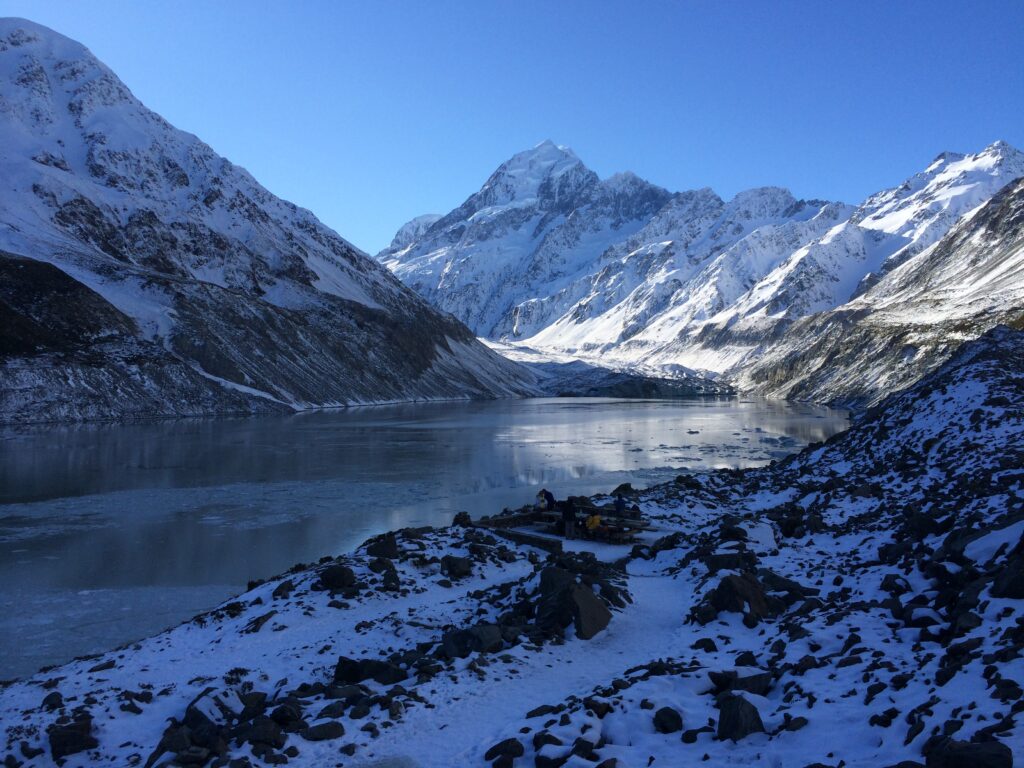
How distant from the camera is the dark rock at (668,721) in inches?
393

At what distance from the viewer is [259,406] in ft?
352

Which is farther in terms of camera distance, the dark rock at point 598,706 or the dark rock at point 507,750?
the dark rock at point 598,706

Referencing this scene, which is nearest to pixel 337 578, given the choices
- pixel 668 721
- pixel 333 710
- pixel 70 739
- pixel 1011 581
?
pixel 333 710

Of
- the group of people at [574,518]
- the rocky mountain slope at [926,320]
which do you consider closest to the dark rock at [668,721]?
the group of people at [574,518]

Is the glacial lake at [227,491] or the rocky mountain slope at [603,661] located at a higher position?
the rocky mountain slope at [603,661]

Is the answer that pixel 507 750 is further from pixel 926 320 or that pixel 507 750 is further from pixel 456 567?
pixel 926 320

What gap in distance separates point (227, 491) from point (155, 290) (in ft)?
292

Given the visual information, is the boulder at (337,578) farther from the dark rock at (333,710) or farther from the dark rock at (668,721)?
the dark rock at (668,721)

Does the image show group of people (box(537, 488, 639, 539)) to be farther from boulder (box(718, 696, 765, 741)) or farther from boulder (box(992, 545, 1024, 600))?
boulder (box(718, 696, 765, 741))

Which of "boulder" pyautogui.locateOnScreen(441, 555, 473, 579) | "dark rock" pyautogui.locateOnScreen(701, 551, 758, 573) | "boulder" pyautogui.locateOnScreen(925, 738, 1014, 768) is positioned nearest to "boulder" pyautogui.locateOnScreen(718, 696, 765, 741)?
"boulder" pyautogui.locateOnScreen(925, 738, 1014, 768)

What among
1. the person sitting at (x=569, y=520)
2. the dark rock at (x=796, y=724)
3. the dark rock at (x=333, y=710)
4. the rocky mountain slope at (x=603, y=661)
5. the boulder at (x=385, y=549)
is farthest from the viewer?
Result: the person sitting at (x=569, y=520)

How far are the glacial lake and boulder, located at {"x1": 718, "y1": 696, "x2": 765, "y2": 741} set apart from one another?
13.8 m

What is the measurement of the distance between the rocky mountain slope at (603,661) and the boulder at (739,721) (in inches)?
0.9

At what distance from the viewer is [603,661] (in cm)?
1379
